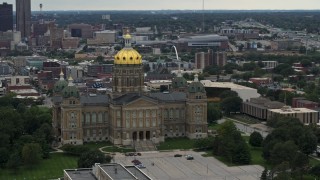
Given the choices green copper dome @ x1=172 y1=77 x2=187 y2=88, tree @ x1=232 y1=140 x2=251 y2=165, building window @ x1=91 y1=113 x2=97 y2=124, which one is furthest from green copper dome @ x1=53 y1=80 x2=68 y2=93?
tree @ x1=232 y1=140 x2=251 y2=165

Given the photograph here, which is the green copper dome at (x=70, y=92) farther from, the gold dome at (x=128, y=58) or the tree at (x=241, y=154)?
the tree at (x=241, y=154)

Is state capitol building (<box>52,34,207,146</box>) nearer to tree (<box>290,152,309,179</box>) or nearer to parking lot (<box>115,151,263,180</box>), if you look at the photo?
parking lot (<box>115,151,263,180</box>)

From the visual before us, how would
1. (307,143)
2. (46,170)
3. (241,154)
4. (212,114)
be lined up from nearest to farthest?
(46,170) → (241,154) → (307,143) → (212,114)

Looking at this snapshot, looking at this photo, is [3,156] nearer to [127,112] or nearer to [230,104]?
[127,112]

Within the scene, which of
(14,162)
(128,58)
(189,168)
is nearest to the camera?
(14,162)

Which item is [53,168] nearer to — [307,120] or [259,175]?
[259,175]

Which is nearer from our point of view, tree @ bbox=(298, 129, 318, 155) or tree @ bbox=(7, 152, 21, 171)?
tree @ bbox=(7, 152, 21, 171)

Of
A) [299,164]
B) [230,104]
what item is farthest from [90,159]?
[230,104]
